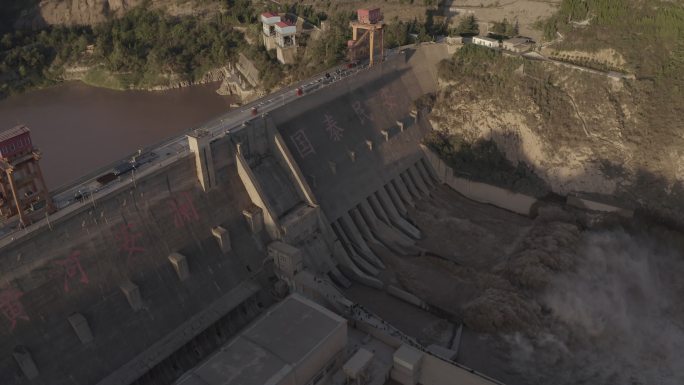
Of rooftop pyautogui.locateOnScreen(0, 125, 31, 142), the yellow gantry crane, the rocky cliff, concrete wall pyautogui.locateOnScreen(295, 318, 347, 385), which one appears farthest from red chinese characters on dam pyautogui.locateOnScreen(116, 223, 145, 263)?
the rocky cliff

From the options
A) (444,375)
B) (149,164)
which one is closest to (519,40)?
(444,375)

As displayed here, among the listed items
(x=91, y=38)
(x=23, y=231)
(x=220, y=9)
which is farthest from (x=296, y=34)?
(x=23, y=231)

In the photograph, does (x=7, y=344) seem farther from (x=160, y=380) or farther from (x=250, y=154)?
(x=250, y=154)

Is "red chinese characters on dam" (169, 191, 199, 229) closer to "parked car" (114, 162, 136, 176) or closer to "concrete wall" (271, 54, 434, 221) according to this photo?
"parked car" (114, 162, 136, 176)

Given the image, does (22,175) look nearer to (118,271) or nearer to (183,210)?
(118,271)

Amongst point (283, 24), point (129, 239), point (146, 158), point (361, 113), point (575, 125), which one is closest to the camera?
point (129, 239)
